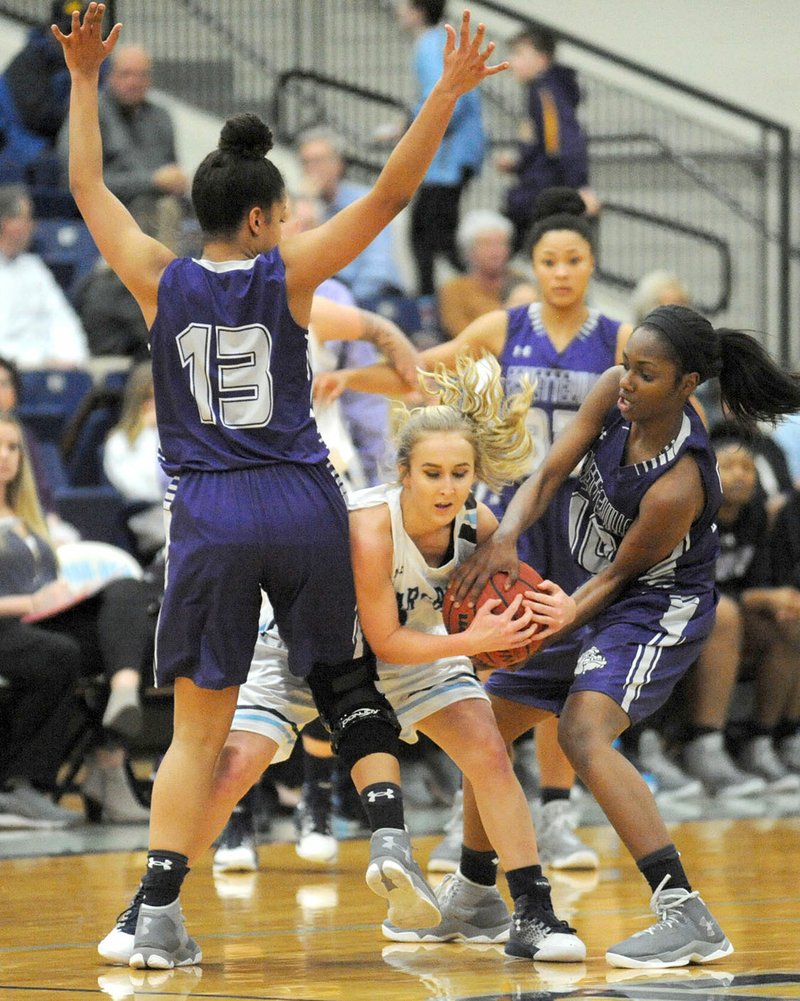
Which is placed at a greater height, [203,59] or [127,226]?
[203,59]

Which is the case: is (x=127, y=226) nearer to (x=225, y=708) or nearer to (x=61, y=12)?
(x=225, y=708)

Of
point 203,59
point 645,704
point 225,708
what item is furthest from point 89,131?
point 203,59

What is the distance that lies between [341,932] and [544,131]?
732 cm

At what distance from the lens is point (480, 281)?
9.95 m

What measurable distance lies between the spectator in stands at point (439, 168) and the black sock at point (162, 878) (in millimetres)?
7337

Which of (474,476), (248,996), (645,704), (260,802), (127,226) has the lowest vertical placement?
(260,802)

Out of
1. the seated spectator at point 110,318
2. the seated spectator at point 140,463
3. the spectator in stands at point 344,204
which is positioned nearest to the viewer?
the seated spectator at point 140,463

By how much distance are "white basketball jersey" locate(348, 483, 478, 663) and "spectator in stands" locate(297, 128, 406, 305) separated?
209 inches

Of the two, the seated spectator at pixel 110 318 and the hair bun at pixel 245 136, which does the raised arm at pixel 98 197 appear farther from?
the seated spectator at pixel 110 318

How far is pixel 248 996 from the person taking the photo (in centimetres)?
356

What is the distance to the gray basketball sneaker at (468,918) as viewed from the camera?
14.4 ft

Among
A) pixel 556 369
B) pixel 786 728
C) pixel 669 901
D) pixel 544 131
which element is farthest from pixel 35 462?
pixel 544 131

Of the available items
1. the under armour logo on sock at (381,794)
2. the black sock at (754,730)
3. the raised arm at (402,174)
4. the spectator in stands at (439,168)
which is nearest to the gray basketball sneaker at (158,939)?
the under armour logo on sock at (381,794)

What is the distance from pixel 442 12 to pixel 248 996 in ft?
27.2
